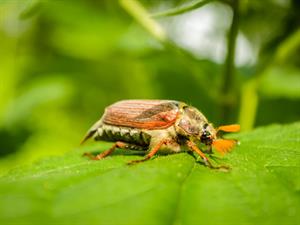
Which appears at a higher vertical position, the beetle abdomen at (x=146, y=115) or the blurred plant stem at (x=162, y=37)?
the blurred plant stem at (x=162, y=37)

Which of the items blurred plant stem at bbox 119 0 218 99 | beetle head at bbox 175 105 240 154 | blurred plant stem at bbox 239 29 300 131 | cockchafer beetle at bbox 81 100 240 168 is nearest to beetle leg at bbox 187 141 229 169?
cockchafer beetle at bbox 81 100 240 168

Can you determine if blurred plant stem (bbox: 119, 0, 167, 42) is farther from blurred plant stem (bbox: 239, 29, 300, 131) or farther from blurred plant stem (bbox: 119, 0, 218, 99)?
blurred plant stem (bbox: 239, 29, 300, 131)

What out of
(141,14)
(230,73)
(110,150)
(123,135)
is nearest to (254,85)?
(230,73)

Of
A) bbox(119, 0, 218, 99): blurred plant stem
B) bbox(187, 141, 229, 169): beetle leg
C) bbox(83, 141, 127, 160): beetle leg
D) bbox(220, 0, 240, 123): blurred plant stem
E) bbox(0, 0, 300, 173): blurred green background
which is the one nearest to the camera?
bbox(187, 141, 229, 169): beetle leg

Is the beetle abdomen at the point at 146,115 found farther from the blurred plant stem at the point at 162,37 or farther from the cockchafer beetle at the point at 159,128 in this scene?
the blurred plant stem at the point at 162,37

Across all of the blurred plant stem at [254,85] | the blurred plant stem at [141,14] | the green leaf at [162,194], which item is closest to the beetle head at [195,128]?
the green leaf at [162,194]

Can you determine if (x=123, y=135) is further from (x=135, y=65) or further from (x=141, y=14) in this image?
(x=135, y=65)
